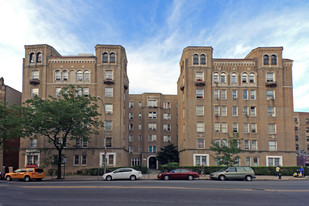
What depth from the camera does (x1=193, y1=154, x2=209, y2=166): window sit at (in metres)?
51.5

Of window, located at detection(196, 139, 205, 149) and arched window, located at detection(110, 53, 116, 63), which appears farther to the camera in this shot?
arched window, located at detection(110, 53, 116, 63)

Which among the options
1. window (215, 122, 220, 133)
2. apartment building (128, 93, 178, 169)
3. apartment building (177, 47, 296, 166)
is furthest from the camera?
apartment building (128, 93, 178, 169)

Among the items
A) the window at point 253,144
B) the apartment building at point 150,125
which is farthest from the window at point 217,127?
the apartment building at point 150,125

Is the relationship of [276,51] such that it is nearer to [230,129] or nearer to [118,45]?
[230,129]

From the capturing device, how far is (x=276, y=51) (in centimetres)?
5362

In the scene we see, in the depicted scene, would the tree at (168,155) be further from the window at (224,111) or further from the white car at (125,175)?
the white car at (125,175)

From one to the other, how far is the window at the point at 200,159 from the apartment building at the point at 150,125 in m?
24.8

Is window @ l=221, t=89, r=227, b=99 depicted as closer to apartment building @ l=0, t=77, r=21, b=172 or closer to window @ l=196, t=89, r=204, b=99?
window @ l=196, t=89, r=204, b=99

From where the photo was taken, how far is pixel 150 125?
252ft

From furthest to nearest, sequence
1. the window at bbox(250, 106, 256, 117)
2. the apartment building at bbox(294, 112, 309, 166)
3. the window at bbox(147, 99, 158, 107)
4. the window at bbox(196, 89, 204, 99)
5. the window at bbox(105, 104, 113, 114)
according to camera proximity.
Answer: the apartment building at bbox(294, 112, 309, 166)
the window at bbox(147, 99, 158, 107)
the window at bbox(250, 106, 256, 117)
the window at bbox(196, 89, 204, 99)
the window at bbox(105, 104, 113, 114)

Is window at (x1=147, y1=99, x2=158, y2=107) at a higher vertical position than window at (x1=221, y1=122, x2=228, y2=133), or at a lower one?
higher

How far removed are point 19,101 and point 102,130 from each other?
19251mm

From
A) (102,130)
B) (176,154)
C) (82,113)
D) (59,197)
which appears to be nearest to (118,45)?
(102,130)

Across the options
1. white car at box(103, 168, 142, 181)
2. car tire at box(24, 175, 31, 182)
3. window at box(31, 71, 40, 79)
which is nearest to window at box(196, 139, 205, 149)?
white car at box(103, 168, 142, 181)
